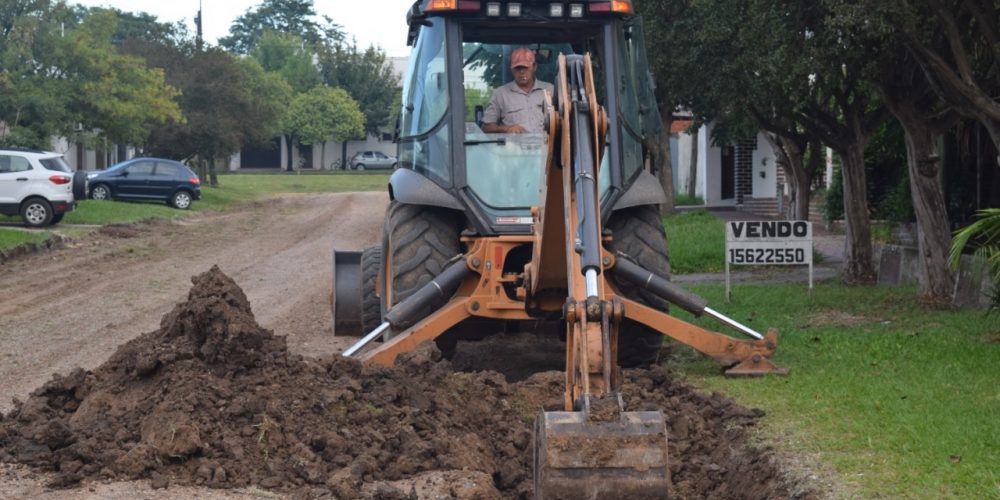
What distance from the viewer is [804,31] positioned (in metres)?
14.9

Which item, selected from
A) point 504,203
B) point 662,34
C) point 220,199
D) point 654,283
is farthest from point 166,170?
point 654,283

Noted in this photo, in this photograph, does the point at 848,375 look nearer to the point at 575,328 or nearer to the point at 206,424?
the point at 575,328

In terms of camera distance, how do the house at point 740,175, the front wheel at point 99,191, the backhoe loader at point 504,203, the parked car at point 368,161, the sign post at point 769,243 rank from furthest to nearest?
1. the parked car at point 368,161
2. the front wheel at point 99,191
3. the house at point 740,175
4. the sign post at point 769,243
5. the backhoe loader at point 504,203

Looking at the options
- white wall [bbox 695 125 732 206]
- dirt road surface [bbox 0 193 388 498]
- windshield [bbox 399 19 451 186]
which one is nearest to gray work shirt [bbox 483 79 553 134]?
windshield [bbox 399 19 451 186]

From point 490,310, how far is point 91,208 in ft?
90.8

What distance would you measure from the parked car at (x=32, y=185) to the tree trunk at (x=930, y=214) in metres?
19.8

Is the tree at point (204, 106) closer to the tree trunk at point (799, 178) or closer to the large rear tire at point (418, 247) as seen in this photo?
the tree trunk at point (799, 178)

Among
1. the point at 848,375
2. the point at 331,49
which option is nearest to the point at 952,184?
the point at 848,375

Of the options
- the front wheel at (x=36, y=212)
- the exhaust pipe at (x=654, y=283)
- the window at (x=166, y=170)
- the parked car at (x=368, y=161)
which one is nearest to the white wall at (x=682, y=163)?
the window at (x=166, y=170)

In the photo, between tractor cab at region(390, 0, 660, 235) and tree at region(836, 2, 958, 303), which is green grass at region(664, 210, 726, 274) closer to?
tree at region(836, 2, 958, 303)

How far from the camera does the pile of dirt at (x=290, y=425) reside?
7.14 m

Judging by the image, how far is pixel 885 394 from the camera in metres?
9.23

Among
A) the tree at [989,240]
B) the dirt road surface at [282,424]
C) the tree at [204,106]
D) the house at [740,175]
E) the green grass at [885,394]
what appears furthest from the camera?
the tree at [204,106]

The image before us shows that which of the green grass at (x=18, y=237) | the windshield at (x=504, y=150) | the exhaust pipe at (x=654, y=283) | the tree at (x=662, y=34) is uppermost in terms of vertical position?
the tree at (x=662, y=34)
